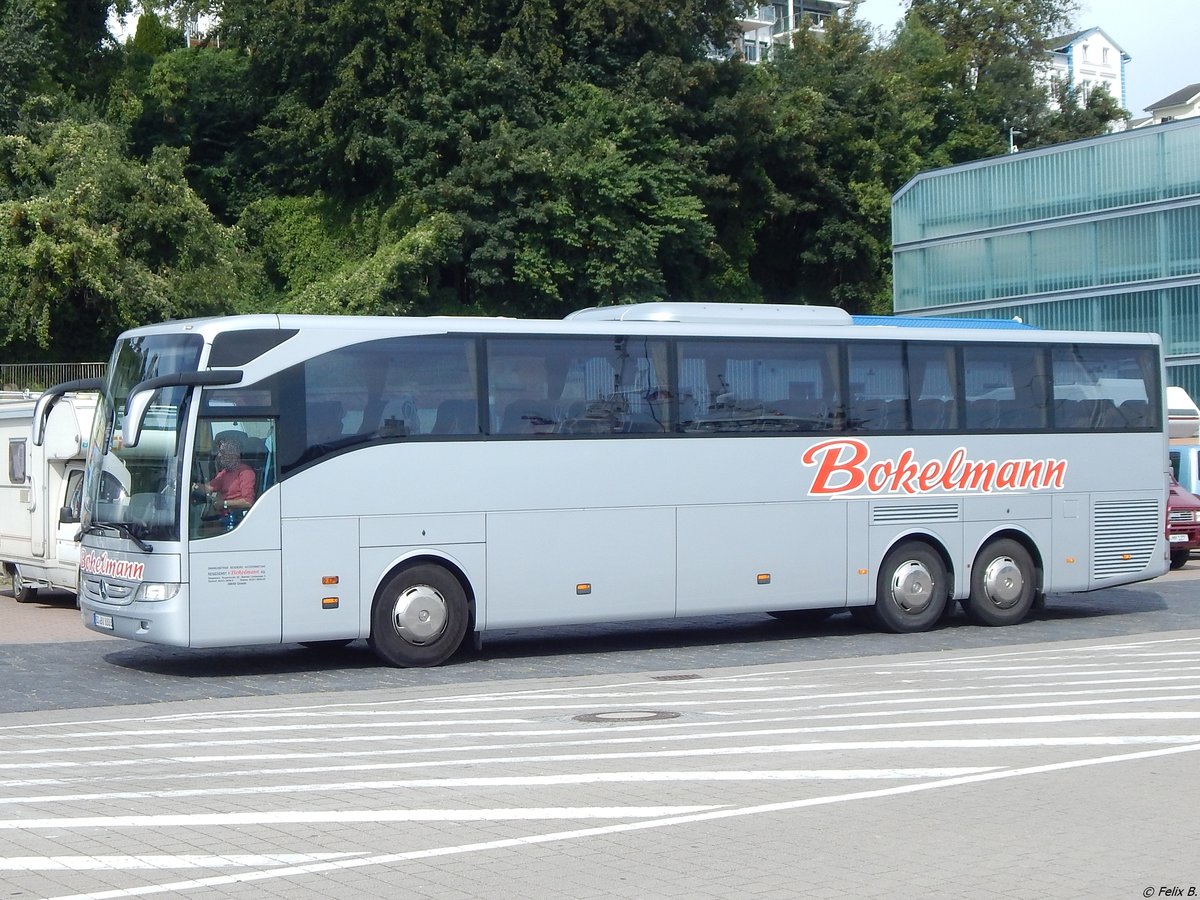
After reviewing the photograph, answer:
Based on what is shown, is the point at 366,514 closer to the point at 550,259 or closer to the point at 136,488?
the point at 136,488

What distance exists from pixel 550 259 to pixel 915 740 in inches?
1398

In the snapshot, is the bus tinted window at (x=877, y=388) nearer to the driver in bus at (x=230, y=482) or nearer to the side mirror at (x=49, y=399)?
the driver in bus at (x=230, y=482)

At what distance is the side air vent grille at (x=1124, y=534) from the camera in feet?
66.5

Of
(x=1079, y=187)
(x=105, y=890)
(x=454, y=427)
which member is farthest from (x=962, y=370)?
(x=1079, y=187)

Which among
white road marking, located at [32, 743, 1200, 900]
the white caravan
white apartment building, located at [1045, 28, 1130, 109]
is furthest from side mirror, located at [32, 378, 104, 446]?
white apartment building, located at [1045, 28, 1130, 109]

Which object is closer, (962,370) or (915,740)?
(915,740)

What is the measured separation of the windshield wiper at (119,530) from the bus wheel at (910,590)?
28.3 ft

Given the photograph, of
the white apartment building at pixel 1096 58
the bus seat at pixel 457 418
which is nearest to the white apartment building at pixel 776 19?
the white apartment building at pixel 1096 58

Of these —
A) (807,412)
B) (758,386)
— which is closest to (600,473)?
(758,386)

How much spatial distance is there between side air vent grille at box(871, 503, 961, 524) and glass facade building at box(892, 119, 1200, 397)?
25.3 meters

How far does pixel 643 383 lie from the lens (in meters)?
17.0

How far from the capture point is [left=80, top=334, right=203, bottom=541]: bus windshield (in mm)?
14719

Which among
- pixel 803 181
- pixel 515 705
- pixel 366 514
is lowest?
pixel 515 705

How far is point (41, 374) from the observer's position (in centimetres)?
3084
